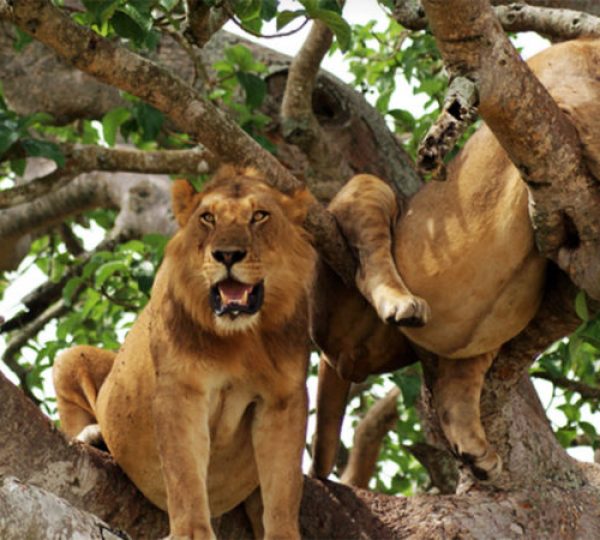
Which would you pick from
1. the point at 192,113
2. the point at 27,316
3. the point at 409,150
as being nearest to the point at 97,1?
the point at 192,113

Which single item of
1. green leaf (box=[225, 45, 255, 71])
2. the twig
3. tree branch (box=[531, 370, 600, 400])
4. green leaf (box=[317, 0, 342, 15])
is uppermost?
green leaf (box=[317, 0, 342, 15])

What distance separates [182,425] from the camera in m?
4.61

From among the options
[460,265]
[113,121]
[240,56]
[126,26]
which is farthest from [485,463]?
[113,121]

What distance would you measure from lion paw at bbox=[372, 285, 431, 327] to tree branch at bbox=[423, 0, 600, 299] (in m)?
0.47

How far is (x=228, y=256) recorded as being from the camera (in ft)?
14.5

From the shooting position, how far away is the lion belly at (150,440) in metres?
4.84

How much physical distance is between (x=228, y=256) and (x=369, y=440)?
10.1ft

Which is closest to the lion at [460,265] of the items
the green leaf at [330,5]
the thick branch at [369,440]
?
the green leaf at [330,5]

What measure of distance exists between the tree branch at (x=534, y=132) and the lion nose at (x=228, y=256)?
0.86 meters

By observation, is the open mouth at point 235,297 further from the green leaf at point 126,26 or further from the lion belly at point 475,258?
the green leaf at point 126,26

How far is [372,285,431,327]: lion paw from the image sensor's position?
15.3ft

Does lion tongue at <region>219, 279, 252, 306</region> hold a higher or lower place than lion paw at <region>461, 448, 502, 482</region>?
higher

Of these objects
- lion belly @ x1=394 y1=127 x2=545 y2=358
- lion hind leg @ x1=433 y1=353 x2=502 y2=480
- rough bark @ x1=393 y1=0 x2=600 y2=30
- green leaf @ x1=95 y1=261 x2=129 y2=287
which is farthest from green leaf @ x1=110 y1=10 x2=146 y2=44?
green leaf @ x1=95 y1=261 x2=129 y2=287

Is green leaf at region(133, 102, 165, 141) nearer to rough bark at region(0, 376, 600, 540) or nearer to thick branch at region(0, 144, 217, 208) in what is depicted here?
thick branch at region(0, 144, 217, 208)
